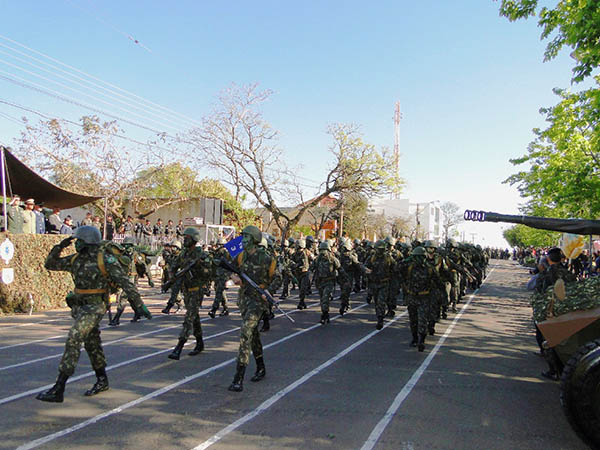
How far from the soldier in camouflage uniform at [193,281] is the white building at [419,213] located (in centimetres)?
6019

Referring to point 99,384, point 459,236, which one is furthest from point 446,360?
point 459,236

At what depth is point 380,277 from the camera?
11.1m

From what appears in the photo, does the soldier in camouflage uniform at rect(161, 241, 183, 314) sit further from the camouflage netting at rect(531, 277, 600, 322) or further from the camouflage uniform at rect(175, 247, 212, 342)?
the camouflage netting at rect(531, 277, 600, 322)

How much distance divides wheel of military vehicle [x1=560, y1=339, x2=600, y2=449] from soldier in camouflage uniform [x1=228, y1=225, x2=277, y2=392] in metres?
3.47

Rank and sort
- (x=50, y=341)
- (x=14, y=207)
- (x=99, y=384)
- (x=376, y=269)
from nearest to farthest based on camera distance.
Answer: (x=99, y=384) < (x=50, y=341) < (x=376, y=269) < (x=14, y=207)

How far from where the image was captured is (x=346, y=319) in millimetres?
11727

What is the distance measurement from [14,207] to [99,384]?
9.35 meters

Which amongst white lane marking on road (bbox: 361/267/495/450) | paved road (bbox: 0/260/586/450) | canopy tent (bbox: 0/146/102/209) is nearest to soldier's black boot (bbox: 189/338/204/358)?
paved road (bbox: 0/260/586/450)

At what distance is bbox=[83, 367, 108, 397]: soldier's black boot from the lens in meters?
5.36

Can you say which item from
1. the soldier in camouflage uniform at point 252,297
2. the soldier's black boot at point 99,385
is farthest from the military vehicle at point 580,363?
the soldier's black boot at point 99,385

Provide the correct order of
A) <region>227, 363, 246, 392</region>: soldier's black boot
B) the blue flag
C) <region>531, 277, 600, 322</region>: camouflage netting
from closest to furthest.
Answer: <region>531, 277, 600, 322</region>: camouflage netting
<region>227, 363, 246, 392</region>: soldier's black boot
the blue flag

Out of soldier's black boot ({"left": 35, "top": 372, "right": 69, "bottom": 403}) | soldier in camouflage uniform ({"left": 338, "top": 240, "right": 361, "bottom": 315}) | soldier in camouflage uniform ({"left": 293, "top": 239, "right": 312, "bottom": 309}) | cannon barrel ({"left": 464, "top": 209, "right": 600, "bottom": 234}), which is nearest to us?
soldier's black boot ({"left": 35, "top": 372, "right": 69, "bottom": 403})

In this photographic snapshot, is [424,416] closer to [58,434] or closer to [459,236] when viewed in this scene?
[58,434]

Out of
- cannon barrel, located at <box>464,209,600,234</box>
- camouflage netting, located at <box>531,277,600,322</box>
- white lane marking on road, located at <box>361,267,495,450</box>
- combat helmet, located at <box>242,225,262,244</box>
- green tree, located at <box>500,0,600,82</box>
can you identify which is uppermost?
green tree, located at <box>500,0,600,82</box>
